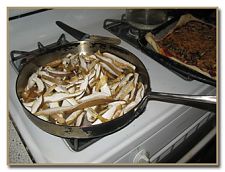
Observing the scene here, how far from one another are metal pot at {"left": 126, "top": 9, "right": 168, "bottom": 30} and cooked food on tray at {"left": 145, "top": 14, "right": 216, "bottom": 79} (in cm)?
7

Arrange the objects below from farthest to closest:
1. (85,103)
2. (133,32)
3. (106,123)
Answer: (133,32), (85,103), (106,123)

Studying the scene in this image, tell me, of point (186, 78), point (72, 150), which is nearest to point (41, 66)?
point (72, 150)

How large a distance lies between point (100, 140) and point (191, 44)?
0.61 metres

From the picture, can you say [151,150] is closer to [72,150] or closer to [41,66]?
[72,150]

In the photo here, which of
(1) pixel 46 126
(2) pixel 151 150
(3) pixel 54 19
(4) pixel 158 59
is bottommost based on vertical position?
(2) pixel 151 150

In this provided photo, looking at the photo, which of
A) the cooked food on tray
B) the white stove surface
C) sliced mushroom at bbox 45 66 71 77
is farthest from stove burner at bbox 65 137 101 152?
the cooked food on tray

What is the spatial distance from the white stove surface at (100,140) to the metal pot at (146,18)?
3.6 inches

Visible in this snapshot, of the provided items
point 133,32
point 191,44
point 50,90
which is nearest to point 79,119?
point 50,90

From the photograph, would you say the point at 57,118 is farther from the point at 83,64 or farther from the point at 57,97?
the point at 83,64

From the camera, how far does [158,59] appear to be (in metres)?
0.78

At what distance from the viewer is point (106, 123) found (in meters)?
0.49

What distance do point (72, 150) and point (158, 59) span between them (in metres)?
0.41

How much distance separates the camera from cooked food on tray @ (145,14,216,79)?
860mm

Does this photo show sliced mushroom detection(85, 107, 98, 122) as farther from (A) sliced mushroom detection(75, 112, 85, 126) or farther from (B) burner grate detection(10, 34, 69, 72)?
(B) burner grate detection(10, 34, 69, 72)
